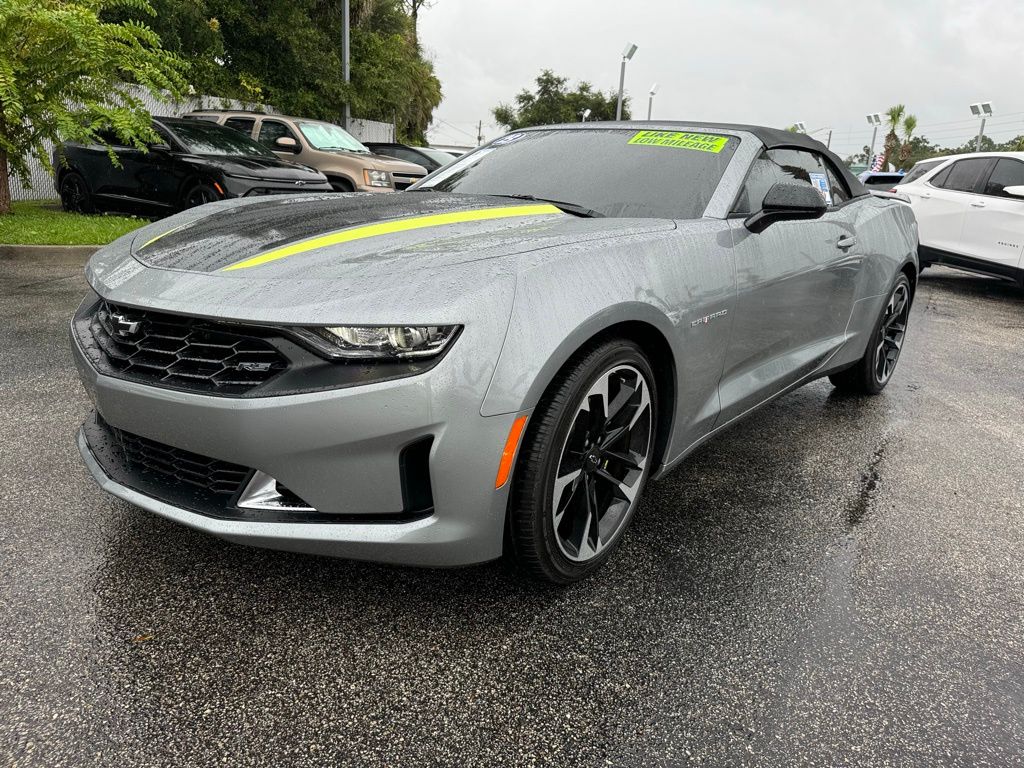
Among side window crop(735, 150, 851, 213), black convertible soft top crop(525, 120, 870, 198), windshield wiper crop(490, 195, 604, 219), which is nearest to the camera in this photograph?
windshield wiper crop(490, 195, 604, 219)

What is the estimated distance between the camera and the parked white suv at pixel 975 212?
27.6 ft

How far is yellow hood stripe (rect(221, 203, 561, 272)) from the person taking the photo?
6.76 ft

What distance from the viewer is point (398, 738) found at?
167 cm

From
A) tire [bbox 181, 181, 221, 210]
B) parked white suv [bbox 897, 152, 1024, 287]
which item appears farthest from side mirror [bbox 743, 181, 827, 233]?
tire [bbox 181, 181, 221, 210]

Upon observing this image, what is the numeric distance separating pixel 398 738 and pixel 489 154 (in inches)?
104

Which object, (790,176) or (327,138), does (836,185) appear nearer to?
(790,176)

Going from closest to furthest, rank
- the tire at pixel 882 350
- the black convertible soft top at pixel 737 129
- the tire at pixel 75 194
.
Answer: the black convertible soft top at pixel 737 129 < the tire at pixel 882 350 < the tire at pixel 75 194

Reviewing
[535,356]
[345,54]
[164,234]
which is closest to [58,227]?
[164,234]

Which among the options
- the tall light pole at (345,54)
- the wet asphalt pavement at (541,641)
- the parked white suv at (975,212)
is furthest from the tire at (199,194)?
the tall light pole at (345,54)

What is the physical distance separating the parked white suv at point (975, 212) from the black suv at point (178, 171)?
7.31 metres

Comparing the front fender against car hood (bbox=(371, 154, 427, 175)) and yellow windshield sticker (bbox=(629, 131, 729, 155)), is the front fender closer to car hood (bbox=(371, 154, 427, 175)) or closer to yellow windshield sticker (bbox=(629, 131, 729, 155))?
yellow windshield sticker (bbox=(629, 131, 729, 155))

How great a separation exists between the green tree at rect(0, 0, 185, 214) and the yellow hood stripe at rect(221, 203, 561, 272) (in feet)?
21.2

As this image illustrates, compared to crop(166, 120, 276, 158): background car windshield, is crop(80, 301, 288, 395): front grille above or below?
above

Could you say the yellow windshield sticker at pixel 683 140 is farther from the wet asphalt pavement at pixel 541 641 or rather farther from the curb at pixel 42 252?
the curb at pixel 42 252
